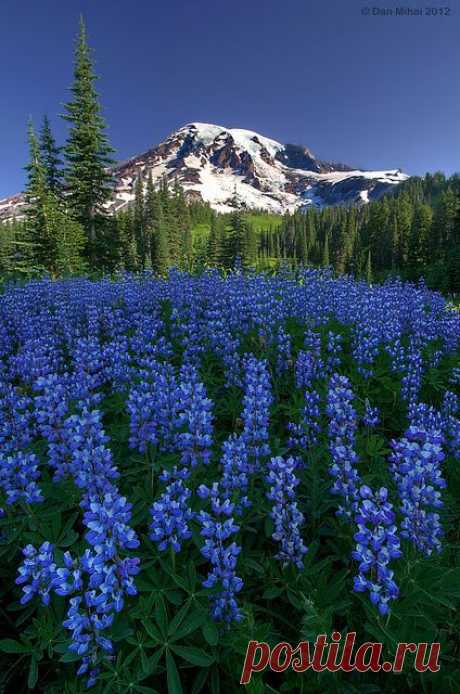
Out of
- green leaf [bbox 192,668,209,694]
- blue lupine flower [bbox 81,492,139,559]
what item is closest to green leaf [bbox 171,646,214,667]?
green leaf [bbox 192,668,209,694]

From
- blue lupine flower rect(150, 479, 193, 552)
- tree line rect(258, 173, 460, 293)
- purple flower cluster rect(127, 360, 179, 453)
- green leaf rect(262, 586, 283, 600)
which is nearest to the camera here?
blue lupine flower rect(150, 479, 193, 552)

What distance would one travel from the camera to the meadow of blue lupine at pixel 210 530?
203cm

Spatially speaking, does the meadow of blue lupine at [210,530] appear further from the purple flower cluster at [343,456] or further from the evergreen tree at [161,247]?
the evergreen tree at [161,247]

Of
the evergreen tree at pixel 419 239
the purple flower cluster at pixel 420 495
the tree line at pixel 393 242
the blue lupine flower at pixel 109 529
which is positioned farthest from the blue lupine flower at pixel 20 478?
the evergreen tree at pixel 419 239

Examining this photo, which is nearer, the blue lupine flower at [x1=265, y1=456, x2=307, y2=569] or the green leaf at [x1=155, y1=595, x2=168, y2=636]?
the green leaf at [x1=155, y1=595, x2=168, y2=636]

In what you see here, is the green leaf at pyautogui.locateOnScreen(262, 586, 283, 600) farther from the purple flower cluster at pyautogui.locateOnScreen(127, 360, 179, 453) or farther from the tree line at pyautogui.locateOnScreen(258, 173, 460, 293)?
the tree line at pyautogui.locateOnScreen(258, 173, 460, 293)

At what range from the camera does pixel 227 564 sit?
86.4 inches

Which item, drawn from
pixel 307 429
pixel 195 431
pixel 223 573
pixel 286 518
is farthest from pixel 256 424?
pixel 223 573

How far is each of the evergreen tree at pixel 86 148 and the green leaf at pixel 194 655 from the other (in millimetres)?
28354

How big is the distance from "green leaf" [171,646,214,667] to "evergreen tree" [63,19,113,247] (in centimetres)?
2835

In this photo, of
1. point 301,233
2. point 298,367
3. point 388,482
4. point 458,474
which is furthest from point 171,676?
point 301,233

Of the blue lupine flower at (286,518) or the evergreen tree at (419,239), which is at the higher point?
the evergreen tree at (419,239)

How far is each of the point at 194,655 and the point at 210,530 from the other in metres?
0.64

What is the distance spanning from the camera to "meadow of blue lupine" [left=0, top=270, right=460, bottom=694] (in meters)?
2.03
